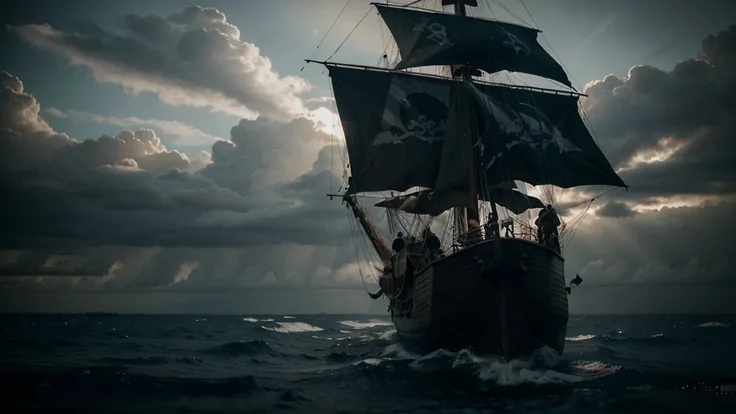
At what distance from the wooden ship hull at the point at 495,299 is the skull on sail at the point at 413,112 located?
33.5ft

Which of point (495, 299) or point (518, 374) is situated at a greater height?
point (495, 299)

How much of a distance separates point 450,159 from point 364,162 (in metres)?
5.11

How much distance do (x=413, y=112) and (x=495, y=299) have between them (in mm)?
13821

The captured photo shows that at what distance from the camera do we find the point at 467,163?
2684 centimetres

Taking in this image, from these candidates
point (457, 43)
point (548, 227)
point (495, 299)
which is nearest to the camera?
point (495, 299)

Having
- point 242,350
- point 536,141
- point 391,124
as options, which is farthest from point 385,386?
point 242,350

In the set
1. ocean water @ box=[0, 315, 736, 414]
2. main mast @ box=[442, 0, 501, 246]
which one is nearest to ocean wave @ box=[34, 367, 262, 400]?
ocean water @ box=[0, 315, 736, 414]

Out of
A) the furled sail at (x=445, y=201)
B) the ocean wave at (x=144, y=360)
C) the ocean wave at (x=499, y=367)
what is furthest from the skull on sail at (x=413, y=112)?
the ocean wave at (x=144, y=360)

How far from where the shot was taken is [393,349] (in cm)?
3136

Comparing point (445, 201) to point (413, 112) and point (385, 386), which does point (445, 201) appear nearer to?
point (413, 112)

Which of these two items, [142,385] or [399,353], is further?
[399,353]

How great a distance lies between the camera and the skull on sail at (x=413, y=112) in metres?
29.6

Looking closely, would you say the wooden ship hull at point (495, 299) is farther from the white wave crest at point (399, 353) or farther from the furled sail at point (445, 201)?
the furled sail at point (445, 201)

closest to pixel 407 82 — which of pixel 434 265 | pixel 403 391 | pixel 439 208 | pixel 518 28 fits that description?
pixel 439 208
